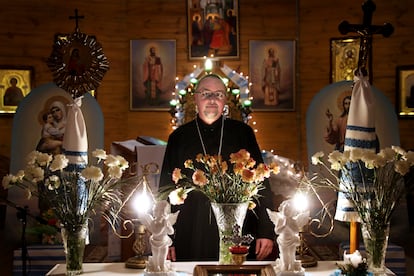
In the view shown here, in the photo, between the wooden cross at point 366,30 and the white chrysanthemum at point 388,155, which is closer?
the white chrysanthemum at point 388,155

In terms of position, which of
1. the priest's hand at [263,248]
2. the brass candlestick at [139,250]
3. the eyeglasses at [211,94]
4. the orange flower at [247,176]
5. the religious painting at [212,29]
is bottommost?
the priest's hand at [263,248]

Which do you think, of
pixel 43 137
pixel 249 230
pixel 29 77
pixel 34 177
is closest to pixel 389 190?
pixel 249 230

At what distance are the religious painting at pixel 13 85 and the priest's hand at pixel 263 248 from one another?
593 centimetres

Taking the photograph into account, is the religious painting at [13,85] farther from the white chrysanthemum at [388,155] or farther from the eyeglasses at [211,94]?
the white chrysanthemum at [388,155]

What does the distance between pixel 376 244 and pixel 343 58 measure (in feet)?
21.1

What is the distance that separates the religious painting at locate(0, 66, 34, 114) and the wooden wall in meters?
0.13

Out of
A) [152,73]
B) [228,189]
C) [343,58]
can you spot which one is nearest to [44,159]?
[228,189]

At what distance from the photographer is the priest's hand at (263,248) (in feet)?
12.2

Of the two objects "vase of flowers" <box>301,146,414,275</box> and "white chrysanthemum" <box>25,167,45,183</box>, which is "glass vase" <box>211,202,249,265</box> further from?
"white chrysanthemum" <box>25,167,45,183</box>

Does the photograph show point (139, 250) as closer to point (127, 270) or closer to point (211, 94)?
point (127, 270)

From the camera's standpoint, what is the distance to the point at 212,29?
361 inches

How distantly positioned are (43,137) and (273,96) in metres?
3.25

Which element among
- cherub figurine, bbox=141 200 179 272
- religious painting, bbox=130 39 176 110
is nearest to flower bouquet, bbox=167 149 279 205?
cherub figurine, bbox=141 200 179 272

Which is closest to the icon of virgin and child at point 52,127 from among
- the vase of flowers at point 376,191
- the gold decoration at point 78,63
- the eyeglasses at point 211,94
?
the eyeglasses at point 211,94
